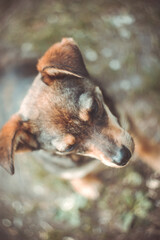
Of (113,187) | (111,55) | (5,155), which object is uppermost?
(111,55)

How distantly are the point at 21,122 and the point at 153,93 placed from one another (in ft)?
6.18

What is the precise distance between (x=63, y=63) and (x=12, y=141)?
75 centimetres

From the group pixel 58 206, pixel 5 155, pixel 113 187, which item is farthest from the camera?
pixel 58 206

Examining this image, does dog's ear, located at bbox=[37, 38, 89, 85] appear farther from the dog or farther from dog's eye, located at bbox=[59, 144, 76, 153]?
dog's eye, located at bbox=[59, 144, 76, 153]

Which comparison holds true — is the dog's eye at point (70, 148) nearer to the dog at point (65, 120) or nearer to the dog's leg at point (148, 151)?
the dog at point (65, 120)

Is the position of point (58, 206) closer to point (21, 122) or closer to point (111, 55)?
point (21, 122)

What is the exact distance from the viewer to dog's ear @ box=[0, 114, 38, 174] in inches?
69.3

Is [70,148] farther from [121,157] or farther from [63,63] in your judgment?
[63,63]

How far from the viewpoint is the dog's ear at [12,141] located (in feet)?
5.77

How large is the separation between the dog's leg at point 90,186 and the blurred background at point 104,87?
9cm

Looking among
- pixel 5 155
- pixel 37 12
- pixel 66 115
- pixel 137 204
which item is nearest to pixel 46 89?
pixel 66 115

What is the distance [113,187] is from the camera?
3105 mm

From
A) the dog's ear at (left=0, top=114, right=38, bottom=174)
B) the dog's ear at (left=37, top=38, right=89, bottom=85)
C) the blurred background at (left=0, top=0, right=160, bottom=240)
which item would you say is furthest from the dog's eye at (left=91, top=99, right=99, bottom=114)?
the blurred background at (left=0, top=0, right=160, bottom=240)

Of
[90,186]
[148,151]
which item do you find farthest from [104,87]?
[90,186]
